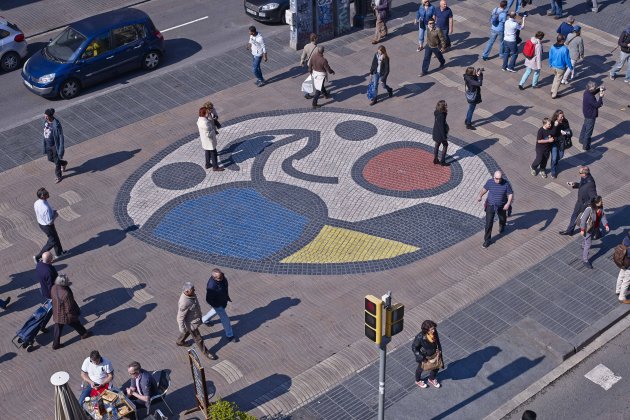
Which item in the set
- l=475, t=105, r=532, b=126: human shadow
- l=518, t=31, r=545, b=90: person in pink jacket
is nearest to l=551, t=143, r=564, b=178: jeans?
l=475, t=105, r=532, b=126: human shadow

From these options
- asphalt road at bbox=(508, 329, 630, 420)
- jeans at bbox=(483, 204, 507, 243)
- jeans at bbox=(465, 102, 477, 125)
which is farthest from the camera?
jeans at bbox=(465, 102, 477, 125)

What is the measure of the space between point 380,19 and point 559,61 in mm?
5526

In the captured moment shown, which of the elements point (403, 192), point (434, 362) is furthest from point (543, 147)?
point (434, 362)

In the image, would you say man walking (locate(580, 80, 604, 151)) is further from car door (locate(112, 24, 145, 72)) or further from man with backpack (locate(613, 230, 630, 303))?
car door (locate(112, 24, 145, 72))

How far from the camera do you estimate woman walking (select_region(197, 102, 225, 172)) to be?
2027cm

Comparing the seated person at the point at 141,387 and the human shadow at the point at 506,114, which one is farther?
the human shadow at the point at 506,114

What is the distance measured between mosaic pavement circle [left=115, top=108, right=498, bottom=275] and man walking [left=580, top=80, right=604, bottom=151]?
238 cm

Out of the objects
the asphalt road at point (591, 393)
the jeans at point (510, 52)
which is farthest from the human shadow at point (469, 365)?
the jeans at point (510, 52)

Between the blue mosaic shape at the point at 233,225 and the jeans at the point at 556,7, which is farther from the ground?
the jeans at the point at 556,7

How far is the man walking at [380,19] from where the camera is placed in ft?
86.6

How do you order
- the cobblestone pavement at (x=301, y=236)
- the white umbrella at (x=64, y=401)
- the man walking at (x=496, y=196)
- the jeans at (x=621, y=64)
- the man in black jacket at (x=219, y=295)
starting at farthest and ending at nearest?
the jeans at (x=621, y=64) → the man walking at (x=496, y=196) → the cobblestone pavement at (x=301, y=236) → the man in black jacket at (x=219, y=295) → the white umbrella at (x=64, y=401)

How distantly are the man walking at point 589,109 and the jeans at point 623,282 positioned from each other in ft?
18.7

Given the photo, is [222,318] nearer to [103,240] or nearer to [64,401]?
[64,401]

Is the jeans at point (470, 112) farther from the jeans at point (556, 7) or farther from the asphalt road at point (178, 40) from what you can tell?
the asphalt road at point (178, 40)
